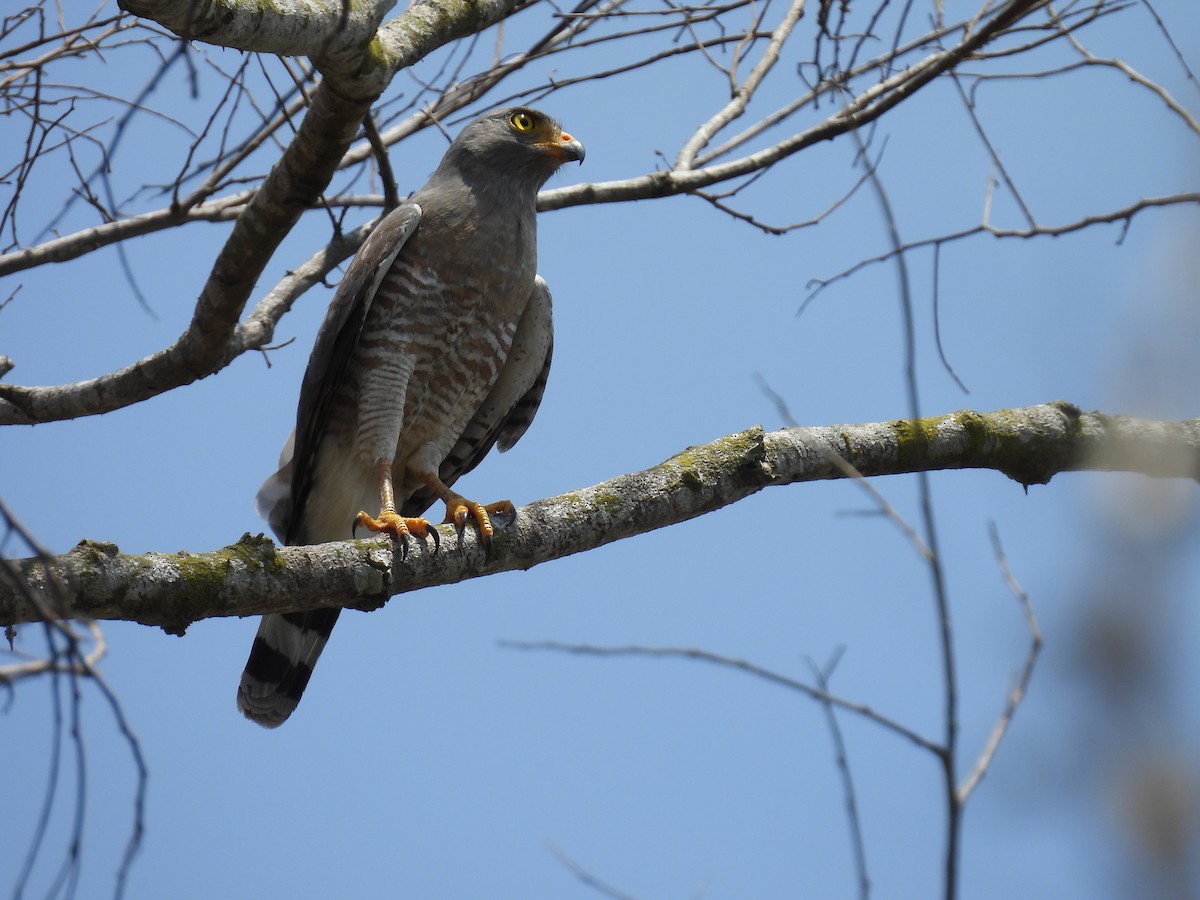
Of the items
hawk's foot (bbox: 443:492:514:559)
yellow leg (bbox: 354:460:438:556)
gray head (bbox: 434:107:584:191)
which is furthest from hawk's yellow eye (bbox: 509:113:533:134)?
hawk's foot (bbox: 443:492:514:559)

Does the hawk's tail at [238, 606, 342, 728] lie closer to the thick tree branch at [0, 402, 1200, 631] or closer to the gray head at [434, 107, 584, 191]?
the thick tree branch at [0, 402, 1200, 631]

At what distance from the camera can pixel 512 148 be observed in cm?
564

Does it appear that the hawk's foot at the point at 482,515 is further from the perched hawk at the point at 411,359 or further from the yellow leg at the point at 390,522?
the perched hawk at the point at 411,359

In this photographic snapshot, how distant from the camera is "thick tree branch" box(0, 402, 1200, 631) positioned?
2.99m

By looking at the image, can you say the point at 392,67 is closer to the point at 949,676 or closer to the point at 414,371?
the point at 414,371

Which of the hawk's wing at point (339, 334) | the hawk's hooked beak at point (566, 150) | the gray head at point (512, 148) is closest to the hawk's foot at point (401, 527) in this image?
the hawk's wing at point (339, 334)

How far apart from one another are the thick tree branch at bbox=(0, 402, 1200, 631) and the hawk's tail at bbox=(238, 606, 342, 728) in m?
1.50

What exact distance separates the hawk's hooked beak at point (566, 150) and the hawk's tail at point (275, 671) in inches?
98.1

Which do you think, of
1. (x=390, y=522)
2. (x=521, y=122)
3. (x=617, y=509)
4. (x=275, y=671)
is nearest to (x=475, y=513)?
(x=390, y=522)

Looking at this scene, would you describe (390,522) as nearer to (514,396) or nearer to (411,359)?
(411,359)

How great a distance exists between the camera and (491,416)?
5781 mm

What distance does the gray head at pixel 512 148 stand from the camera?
560cm

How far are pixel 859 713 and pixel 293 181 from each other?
2.65 meters

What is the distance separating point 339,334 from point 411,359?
329mm
